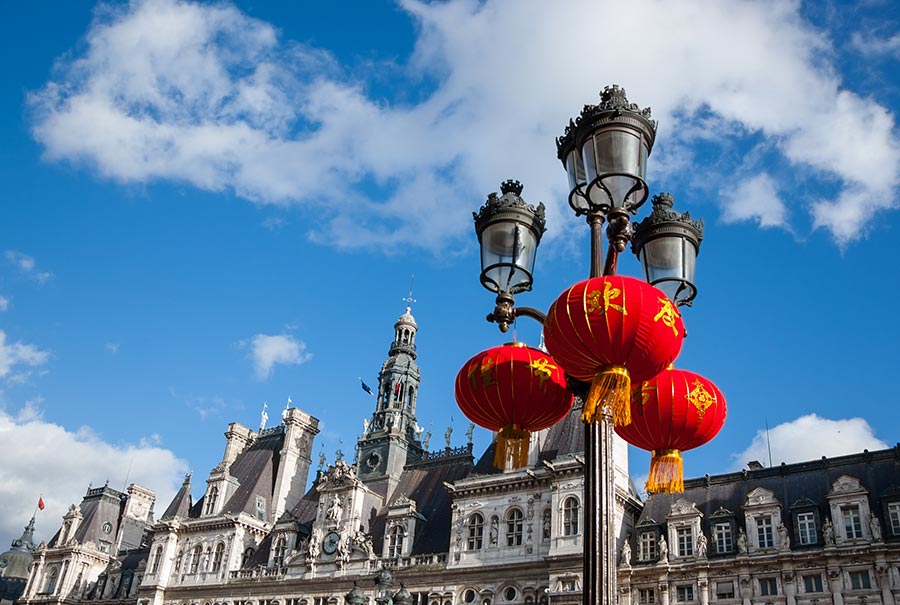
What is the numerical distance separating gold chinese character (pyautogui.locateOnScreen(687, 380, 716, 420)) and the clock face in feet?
129

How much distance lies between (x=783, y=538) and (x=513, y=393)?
2794 cm

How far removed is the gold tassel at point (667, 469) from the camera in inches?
492

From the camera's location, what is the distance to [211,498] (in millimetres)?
57938

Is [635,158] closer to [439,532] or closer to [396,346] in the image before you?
[439,532]

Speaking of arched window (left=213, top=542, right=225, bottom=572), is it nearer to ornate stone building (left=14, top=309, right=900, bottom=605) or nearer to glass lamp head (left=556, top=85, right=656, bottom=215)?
ornate stone building (left=14, top=309, right=900, bottom=605)

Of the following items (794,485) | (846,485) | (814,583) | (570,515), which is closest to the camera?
(814,583)

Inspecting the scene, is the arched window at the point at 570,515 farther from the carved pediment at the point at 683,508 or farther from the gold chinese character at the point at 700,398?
the gold chinese character at the point at 700,398

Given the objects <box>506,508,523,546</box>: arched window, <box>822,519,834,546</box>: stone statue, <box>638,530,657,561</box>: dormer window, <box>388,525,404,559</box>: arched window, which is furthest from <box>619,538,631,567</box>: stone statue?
<box>388,525,404,559</box>: arched window

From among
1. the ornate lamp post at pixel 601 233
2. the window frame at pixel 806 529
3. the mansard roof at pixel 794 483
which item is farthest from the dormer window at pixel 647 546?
the ornate lamp post at pixel 601 233

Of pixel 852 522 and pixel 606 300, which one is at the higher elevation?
pixel 852 522

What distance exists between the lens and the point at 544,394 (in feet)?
40.5

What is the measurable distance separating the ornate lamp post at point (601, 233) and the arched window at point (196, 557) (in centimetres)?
5004

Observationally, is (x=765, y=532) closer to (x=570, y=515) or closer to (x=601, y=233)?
(x=570, y=515)

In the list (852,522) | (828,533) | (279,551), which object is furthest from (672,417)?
(279,551)
